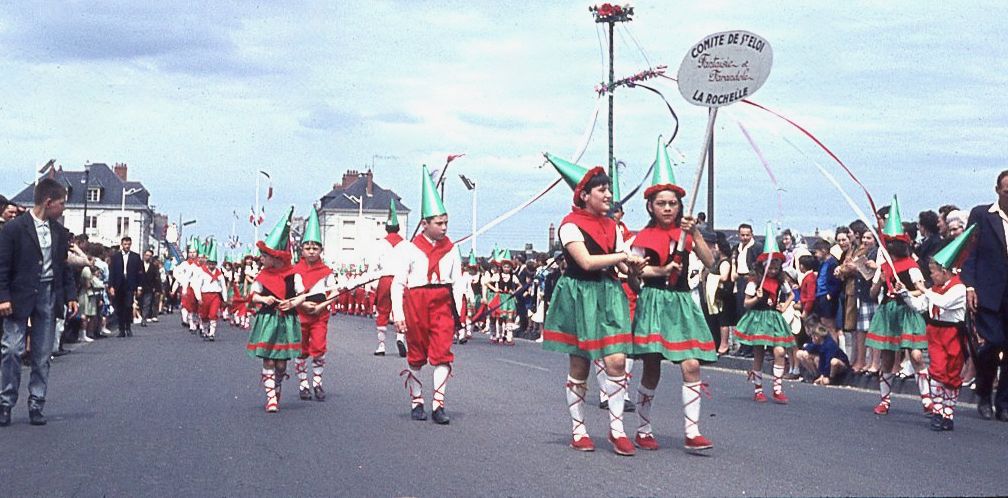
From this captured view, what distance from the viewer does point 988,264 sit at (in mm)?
11500

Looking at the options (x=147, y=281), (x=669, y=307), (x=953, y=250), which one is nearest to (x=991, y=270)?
(x=953, y=250)

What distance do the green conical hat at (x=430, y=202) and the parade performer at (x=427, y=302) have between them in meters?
0.06

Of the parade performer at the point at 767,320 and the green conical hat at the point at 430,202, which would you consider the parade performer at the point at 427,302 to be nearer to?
the green conical hat at the point at 430,202

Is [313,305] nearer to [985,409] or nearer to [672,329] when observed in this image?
[672,329]

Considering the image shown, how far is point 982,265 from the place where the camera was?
454 inches

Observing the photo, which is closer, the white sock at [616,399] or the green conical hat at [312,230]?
the white sock at [616,399]

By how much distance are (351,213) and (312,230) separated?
375 feet

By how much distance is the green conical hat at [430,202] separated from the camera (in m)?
11.4

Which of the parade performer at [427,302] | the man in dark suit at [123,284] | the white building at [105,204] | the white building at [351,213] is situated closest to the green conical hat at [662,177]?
the parade performer at [427,302]

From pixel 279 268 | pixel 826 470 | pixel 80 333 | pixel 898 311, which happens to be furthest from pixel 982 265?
pixel 80 333

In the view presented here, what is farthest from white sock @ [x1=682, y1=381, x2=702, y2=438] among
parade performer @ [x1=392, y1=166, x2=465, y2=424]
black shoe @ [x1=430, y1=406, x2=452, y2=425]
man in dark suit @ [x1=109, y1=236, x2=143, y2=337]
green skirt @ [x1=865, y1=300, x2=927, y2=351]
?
man in dark suit @ [x1=109, y1=236, x2=143, y2=337]

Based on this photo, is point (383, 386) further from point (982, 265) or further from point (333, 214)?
point (333, 214)

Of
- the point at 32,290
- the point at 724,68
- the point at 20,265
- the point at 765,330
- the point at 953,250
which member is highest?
the point at 724,68

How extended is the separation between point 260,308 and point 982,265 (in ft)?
22.7
